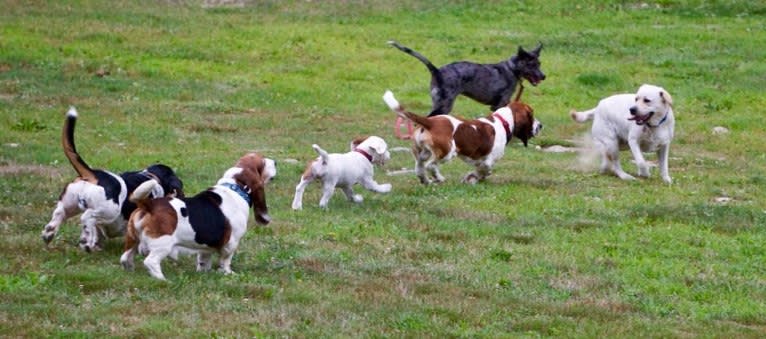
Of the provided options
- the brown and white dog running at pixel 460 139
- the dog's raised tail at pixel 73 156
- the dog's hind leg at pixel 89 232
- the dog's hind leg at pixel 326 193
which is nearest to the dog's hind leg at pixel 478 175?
the brown and white dog running at pixel 460 139

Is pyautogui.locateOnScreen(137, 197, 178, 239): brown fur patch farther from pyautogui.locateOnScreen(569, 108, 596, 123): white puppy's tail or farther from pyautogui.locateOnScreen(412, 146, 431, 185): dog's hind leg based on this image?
pyautogui.locateOnScreen(569, 108, 596, 123): white puppy's tail

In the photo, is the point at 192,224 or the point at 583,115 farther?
the point at 583,115

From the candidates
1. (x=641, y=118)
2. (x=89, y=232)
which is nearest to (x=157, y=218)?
(x=89, y=232)

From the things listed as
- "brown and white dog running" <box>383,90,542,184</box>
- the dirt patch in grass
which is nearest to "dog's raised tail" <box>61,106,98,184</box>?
the dirt patch in grass

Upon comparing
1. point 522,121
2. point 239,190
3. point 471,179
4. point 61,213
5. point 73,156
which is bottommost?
point 471,179

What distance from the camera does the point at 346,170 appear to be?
13938 millimetres

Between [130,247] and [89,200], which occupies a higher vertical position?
[89,200]

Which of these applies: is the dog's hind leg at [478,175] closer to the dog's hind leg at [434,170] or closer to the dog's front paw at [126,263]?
the dog's hind leg at [434,170]

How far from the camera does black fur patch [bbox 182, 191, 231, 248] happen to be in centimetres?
988

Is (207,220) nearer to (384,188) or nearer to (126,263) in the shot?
(126,263)

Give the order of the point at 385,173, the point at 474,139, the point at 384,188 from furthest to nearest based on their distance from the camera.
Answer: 1. the point at 385,173
2. the point at 474,139
3. the point at 384,188

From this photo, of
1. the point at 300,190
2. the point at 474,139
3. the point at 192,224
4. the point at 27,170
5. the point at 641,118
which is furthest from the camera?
the point at 641,118

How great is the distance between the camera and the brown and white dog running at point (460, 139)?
596 inches

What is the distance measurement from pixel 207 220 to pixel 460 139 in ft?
19.1
